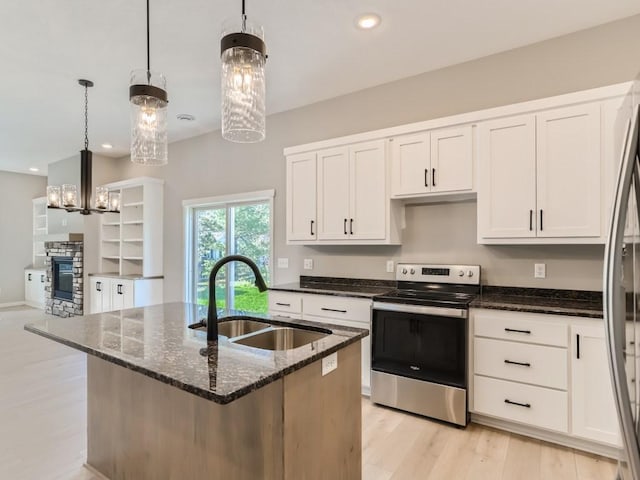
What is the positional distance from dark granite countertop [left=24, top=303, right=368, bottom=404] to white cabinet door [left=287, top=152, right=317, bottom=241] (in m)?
1.74

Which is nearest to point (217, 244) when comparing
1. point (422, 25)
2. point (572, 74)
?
point (422, 25)

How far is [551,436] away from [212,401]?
2.46 metres

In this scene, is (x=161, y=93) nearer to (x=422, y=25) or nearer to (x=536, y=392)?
(x=422, y=25)

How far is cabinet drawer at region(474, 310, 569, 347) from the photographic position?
2.31 m

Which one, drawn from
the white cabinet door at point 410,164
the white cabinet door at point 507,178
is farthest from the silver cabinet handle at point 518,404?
the white cabinet door at point 410,164

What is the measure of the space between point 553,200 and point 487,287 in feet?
2.86

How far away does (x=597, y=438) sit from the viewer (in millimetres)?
2182

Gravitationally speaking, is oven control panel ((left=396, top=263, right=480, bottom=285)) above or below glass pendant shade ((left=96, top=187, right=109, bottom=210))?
below

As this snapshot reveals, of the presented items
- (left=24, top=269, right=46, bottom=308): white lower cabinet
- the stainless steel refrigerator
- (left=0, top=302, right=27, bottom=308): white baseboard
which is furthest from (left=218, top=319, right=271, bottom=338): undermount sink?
(left=0, top=302, right=27, bottom=308): white baseboard

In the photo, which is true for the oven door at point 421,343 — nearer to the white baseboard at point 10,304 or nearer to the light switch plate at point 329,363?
the light switch plate at point 329,363

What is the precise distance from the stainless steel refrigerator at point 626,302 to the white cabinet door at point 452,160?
1.88 m

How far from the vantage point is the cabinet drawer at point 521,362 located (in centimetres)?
231

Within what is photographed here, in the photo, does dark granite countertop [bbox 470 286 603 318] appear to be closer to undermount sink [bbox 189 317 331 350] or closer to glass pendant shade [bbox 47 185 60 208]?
undermount sink [bbox 189 317 331 350]

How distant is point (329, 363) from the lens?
1.55m
